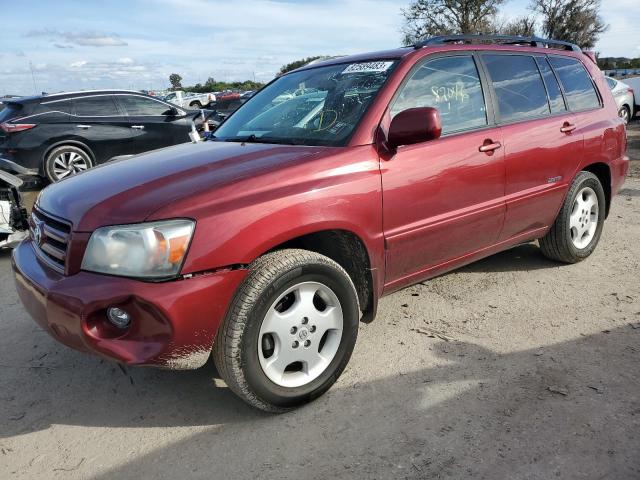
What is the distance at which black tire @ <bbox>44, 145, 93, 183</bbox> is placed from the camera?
820cm

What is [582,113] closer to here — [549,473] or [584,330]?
[584,330]

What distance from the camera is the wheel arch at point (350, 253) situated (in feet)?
8.95

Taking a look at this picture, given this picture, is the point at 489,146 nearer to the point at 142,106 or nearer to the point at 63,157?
the point at 63,157

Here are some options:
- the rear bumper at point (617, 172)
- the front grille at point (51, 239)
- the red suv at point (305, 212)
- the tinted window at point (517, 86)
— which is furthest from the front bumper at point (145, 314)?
the rear bumper at point (617, 172)

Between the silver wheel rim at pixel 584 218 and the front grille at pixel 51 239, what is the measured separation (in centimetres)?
362

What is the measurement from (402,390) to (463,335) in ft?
2.49

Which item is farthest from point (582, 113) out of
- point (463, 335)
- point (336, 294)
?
point (336, 294)

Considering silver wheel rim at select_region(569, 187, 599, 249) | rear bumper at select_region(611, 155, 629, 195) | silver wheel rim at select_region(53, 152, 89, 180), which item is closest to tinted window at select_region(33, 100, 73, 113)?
silver wheel rim at select_region(53, 152, 89, 180)

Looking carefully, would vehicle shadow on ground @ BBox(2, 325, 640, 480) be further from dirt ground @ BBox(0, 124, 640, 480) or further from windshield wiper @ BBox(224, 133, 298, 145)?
windshield wiper @ BBox(224, 133, 298, 145)

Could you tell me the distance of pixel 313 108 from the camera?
3197 mm

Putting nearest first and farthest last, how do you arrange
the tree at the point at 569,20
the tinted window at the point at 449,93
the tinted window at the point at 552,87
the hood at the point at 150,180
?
1. the hood at the point at 150,180
2. the tinted window at the point at 449,93
3. the tinted window at the point at 552,87
4. the tree at the point at 569,20

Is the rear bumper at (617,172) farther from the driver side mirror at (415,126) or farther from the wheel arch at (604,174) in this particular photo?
the driver side mirror at (415,126)

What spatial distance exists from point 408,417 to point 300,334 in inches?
25.1

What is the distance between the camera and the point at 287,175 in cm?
246
